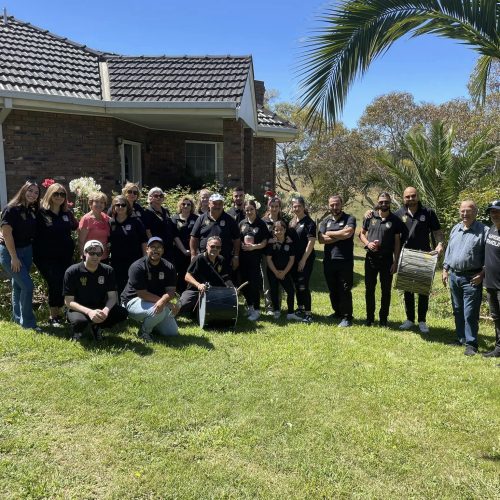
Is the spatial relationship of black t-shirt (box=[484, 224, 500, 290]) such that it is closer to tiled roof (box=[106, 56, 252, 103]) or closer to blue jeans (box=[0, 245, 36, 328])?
blue jeans (box=[0, 245, 36, 328])

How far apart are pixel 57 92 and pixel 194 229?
17.0 ft

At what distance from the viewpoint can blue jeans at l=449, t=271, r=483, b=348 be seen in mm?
5500

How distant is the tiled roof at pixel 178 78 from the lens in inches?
403

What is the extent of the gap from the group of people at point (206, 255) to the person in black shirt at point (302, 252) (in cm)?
1

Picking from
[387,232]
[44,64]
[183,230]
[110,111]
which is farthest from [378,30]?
[44,64]

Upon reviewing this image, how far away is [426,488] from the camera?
10.0 ft

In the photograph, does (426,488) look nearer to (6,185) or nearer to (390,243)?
(390,243)

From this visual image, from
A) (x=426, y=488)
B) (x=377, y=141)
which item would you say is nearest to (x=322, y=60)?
(x=426, y=488)

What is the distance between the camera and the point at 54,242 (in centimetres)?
568

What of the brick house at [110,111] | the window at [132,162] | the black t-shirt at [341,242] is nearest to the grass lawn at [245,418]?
the black t-shirt at [341,242]

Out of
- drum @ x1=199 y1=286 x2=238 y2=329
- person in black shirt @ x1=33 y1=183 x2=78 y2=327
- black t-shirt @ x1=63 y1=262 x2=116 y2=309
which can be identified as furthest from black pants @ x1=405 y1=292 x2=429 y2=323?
person in black shirt @ x1=33 y1=183 x2=78 y2=327

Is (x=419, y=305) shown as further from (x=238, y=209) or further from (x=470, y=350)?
(x=238, y=209)

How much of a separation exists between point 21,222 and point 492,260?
5.30m

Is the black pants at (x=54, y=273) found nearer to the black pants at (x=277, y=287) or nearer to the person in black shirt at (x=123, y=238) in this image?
the person in black shirt at (x=123, y=238)
